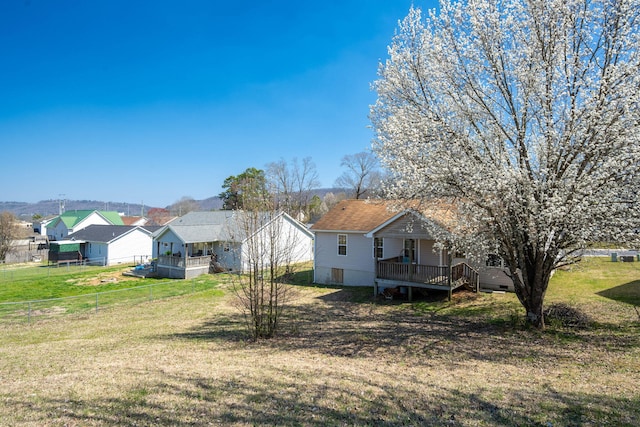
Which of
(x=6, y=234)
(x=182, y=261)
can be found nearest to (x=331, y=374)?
(x=182, y=261)

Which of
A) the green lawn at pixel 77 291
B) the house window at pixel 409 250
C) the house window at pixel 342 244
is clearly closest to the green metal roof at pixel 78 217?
the green lawn at pixel 77 291

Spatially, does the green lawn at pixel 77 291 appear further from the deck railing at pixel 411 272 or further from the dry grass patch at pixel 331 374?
the deck railing at pixel 411 272

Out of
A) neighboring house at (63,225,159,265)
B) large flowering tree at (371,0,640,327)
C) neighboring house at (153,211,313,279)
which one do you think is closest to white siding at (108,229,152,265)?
neighboring house at (63,225,159,265)

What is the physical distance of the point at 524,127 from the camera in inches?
421

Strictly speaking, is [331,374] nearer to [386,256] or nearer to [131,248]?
[386,256]

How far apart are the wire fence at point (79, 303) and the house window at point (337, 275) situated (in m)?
7.70

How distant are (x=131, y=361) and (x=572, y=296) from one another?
16456mm

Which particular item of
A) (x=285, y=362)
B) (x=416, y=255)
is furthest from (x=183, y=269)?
(x=285, y=362)

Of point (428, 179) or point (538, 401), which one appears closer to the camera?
point (538, 401)

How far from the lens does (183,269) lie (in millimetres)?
28047

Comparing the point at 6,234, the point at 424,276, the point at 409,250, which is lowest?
the point at 424,276

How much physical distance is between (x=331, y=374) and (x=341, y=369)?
1.65 ft

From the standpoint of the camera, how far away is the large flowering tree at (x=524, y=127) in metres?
9.13

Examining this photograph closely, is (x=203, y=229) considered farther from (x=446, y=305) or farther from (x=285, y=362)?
(x=285, y=362)
